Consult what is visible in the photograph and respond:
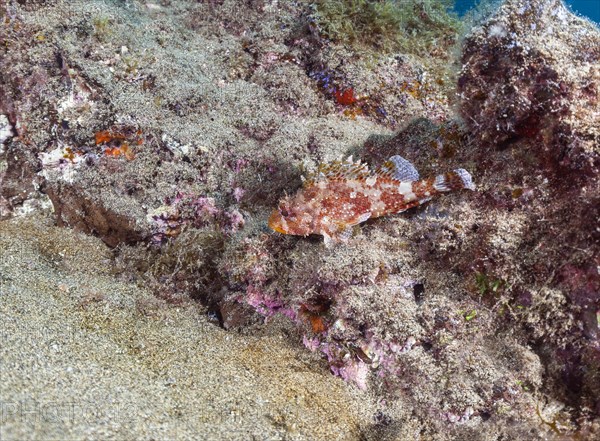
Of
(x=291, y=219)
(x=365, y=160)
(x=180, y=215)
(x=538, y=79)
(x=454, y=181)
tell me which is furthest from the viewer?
(x=180, y=215)

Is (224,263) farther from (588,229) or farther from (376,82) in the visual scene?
(376,82)

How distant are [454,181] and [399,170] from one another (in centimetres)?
53

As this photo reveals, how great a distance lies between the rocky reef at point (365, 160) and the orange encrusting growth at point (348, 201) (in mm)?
159

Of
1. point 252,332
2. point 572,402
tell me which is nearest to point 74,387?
point 252,332

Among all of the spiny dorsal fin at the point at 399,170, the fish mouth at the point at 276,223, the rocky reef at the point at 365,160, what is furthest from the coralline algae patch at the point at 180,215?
the spiny dorsal fin at the point at 399,170

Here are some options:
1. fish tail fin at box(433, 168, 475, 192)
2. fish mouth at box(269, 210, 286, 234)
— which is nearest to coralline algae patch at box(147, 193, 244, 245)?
fish mouth at box(269, 210, 286, 234)

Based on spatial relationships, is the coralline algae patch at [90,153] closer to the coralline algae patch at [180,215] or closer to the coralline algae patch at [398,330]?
the coralline algae patch at [180,215]

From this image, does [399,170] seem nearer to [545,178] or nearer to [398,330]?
[545,178]

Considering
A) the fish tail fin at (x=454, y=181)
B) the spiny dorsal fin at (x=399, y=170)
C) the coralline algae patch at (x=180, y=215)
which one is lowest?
the coralline algae patch at (x=180, y=215)

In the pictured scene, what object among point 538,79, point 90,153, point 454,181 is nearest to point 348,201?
point 454,181

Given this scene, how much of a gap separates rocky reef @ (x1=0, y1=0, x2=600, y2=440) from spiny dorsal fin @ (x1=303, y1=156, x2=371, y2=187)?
0.53 meters

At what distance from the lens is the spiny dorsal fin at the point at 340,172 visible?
4.05 metres

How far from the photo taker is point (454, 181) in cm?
364

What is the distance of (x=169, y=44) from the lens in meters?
6.41
